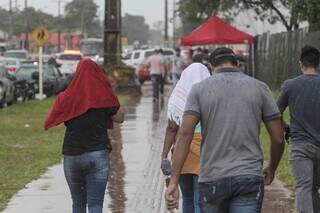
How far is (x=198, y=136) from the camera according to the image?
694cm

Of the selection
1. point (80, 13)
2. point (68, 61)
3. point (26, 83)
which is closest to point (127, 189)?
point (26, 83)

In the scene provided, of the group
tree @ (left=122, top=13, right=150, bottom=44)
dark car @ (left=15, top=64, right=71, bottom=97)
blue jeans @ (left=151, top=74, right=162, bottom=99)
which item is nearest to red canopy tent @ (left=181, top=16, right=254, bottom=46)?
blue jeans @ (left=151, top=74, right=162, bottom=99)

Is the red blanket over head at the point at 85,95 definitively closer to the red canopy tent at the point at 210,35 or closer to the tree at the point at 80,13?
the red canopy tent at the point at 210,35

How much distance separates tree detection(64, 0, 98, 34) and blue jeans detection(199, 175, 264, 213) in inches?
4774

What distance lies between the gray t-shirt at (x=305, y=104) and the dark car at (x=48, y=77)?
81.7 feet

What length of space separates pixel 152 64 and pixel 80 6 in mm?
107377

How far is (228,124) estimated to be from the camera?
204 inches

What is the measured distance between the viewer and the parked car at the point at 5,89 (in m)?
26.0

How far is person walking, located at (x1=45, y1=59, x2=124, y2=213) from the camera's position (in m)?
6.71

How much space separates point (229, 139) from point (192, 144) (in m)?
1.75

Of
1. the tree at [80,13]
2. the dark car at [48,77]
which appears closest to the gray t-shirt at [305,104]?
the dark car at [48,77]

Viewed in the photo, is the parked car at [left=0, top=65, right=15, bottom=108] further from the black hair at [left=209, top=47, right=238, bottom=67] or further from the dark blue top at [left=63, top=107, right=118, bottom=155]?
the black hair at [left=209, top=47, right=238, bottom=67]

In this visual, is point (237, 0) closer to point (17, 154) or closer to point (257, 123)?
point (17, 154)

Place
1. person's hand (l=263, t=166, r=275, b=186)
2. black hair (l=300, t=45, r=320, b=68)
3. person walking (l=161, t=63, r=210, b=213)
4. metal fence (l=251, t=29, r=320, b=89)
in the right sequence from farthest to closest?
metal fence (l=251, t=29, r=320, b=89)
black hair (l=300, t=45, r=320, b=68)
person walking (l=161, t=63, r=210, b=213)
person's hand (l=263, t=166, r=275, b=186)
